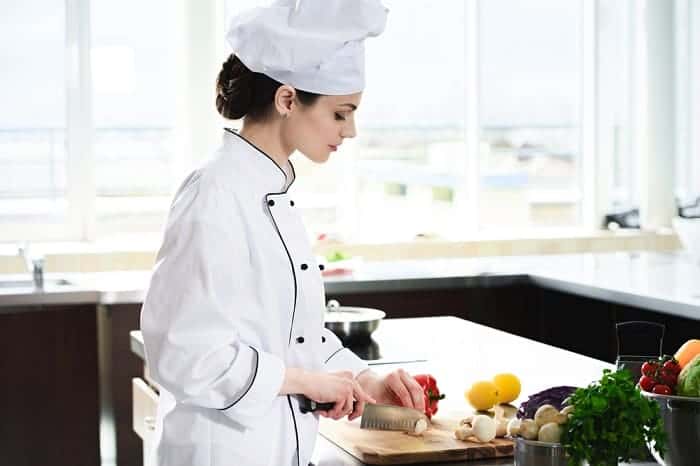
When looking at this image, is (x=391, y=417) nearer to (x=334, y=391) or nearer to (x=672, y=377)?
(x=334, y=391)

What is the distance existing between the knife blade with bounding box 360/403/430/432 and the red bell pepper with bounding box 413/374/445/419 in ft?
0.36

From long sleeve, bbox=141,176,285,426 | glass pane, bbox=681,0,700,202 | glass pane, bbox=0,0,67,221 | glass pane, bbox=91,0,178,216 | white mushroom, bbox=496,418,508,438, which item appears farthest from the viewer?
glass pane, bbox=681,0,700,202

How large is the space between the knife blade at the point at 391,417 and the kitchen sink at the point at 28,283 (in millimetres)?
2650

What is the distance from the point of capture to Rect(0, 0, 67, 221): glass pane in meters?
6.62

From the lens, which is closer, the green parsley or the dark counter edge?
the green parsley

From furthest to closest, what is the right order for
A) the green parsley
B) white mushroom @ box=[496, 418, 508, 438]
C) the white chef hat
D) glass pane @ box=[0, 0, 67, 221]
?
1. glass pane @ box=[0, 0, 67, 221]
2. white mushroom @ box=[496, 418, 508, 438]
3. the white chef hat
4. the green parsley

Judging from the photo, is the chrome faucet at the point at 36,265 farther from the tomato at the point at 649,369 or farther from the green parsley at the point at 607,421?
the green parsley at the point at 607,421

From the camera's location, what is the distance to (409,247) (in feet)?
22.7

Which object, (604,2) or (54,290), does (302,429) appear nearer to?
(54,290)

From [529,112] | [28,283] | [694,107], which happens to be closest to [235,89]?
[28,283]

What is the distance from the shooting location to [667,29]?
24.8 ft

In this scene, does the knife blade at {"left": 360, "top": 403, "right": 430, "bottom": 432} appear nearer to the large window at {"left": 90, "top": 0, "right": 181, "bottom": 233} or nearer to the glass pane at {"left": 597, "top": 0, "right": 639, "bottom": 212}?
the large window at {"left": 90, "top": 0, "right": 181, "bottom": 233}

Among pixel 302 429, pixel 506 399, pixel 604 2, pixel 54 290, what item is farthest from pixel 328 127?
pixel 604 2

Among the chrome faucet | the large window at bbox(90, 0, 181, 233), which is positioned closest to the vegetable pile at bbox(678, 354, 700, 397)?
the chrome faucet
